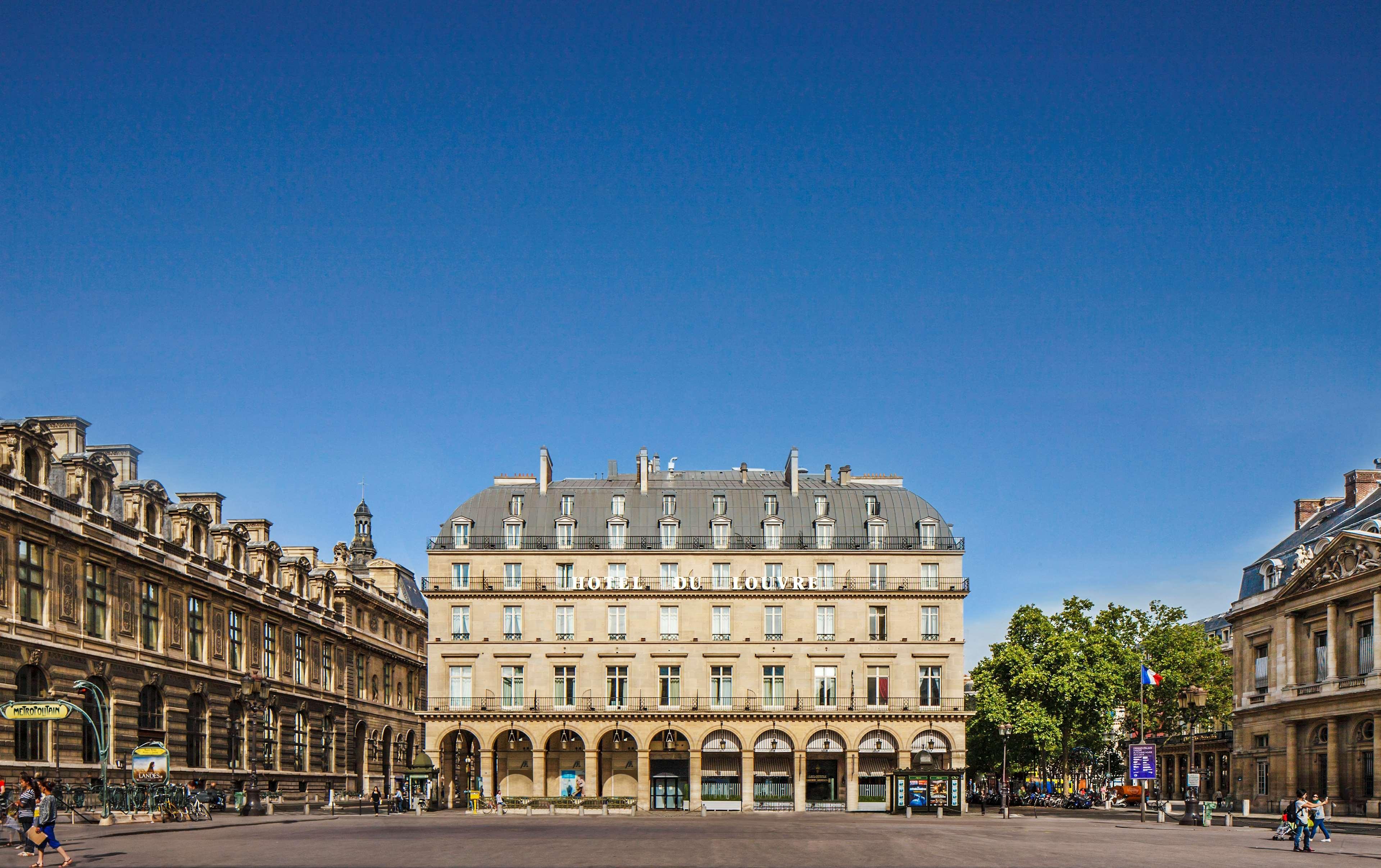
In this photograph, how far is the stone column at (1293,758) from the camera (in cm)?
7994

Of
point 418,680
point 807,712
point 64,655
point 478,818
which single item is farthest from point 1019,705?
point 64,655

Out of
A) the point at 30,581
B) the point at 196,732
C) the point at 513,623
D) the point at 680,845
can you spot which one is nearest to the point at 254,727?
the point at 196,732

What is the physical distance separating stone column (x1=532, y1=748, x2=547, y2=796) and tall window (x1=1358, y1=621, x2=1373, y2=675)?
46.1m

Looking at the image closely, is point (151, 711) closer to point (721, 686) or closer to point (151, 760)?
point (151, 760)

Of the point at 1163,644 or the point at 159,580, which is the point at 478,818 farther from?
the point at 1163,644

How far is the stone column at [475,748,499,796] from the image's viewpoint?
269 feet

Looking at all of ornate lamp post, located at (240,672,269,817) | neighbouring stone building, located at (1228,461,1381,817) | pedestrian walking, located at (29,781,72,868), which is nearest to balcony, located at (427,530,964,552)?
ornate lamp post, located at (240,672,269,817)

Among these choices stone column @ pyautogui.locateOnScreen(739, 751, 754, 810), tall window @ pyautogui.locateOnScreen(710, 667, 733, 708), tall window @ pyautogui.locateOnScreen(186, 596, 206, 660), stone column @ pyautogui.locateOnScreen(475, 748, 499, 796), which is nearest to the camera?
tall window @ pyautogui.locateOnScreen(186, 596, 206, 660)

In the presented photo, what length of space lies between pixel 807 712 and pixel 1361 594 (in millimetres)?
31350

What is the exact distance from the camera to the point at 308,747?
8219 centimetres

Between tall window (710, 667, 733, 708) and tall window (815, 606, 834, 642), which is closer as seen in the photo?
tall window (710, 667, 733, 708)

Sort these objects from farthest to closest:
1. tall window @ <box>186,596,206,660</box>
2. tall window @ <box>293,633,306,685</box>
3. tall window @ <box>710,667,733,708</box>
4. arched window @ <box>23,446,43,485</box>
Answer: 1. tall window @ <box>710,667,733,708</box>
2. tall window @ <box>293,633,306,685</box>
3. tall window @ <box>186,596,206,660</box>
4. arched window @ <box>23,446,43,485</box>

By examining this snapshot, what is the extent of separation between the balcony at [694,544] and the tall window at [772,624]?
3.73 m

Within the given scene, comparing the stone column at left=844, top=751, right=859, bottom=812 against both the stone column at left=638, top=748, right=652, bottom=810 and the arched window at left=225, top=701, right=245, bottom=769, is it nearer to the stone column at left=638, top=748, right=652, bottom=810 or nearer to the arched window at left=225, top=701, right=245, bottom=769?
the stone column at left=638, top=748, right=652, bottom=810
